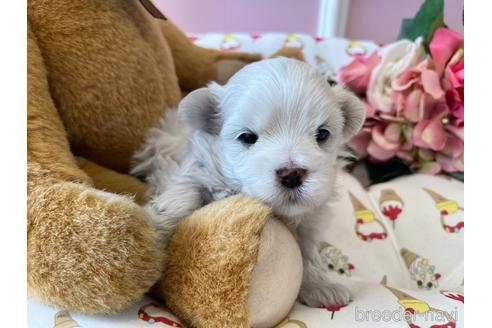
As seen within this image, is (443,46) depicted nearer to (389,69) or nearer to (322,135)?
(389,69)

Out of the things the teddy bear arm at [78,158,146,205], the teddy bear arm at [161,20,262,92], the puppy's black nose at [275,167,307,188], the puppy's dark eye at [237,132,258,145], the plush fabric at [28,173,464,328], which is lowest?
the plush fabric at [28,173,464,328]

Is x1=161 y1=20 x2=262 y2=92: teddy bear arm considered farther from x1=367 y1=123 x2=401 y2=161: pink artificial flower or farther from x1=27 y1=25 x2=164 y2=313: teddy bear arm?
x1=27 y1=25 x2=164 y2=313: teddy bear arm

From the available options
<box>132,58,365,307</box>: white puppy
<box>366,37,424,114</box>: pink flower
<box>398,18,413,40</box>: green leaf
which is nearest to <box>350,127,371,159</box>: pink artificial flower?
<box>366,37,424,114</box>: pink flower

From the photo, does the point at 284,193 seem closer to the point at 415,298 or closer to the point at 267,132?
the point at 267,132

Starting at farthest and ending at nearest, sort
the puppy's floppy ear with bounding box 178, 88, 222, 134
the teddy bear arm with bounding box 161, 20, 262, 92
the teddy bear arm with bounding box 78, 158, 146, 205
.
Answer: the teddy bear arm with bounding box 161, 20, 262, 92 < the teddy bear arm with bounding box 78, 158, 146, 205 < the puppy's floppy ear with bounding box 178, 88, 222, 134

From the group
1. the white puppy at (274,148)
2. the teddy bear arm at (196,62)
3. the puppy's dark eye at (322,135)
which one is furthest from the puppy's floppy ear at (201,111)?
the teddy bear arm at (196,62)

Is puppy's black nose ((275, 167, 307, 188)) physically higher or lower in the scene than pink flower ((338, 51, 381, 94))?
higher

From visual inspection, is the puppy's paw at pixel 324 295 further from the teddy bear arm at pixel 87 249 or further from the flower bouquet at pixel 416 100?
the flower bouquet at pixel 416 100
